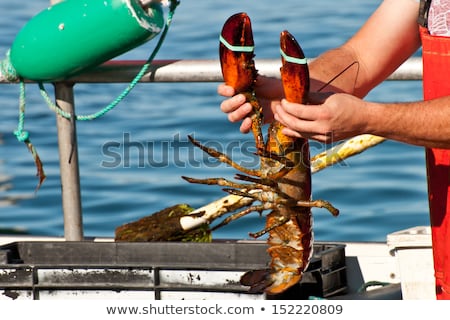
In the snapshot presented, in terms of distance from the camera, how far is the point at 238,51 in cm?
280

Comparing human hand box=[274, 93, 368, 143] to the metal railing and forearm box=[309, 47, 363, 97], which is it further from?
the metal railing

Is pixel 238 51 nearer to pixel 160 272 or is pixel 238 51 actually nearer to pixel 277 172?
pixel 277 172

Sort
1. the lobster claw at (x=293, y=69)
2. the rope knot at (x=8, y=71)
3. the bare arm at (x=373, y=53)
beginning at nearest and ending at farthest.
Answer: the lobster claw at (x=293, y=69) → the bare arm at (x=373, y=53) → the rope knot at (x=8, y=71)

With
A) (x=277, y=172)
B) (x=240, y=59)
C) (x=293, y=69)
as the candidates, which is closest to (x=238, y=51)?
(x=240, y=59)

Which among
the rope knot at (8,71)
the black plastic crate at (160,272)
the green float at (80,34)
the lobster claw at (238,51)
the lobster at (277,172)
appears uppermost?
the green float at (80,34)

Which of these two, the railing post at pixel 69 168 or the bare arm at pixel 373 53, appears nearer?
the bare arm at pixel 373 53

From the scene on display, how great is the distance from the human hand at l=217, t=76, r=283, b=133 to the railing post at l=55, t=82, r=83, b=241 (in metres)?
1.15

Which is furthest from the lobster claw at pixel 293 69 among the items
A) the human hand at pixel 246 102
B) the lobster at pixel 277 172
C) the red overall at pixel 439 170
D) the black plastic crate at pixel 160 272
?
the black plastic crate at pixel 160 272

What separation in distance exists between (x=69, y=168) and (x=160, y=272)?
0.73 meters

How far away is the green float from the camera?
12.7ft

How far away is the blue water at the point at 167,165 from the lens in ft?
27.7

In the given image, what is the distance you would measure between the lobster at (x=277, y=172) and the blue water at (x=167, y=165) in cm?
381

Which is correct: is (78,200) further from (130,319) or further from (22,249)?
(130,319)

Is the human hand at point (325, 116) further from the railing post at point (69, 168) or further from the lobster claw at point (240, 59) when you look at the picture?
the railing post at point (69, 168)
